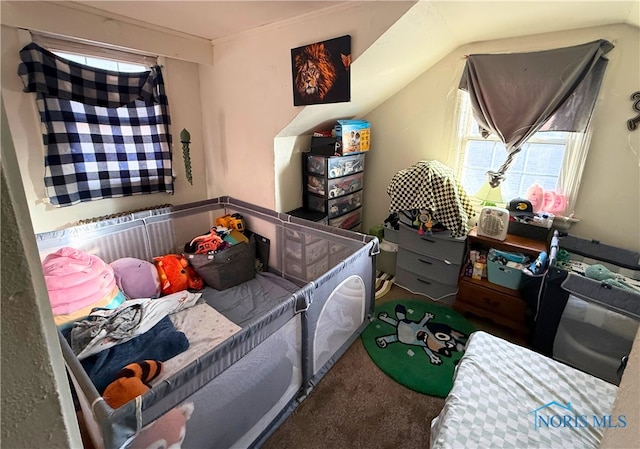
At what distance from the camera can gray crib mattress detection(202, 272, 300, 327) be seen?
2.11 meters

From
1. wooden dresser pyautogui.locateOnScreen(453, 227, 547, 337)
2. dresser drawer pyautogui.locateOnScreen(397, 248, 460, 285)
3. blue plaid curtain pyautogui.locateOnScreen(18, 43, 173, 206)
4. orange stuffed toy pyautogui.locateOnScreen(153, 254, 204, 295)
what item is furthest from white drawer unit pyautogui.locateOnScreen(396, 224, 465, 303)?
blue plaid curtain pyautogui.locateOnScreen(18, 43, 173, 206)

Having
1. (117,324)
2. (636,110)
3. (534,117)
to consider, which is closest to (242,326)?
(117,324)

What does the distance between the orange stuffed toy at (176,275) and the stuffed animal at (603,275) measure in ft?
8.68

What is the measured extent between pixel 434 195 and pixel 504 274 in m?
0.75

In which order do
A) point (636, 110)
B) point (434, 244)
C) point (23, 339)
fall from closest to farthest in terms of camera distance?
point (23, 339), point (636, 110), point (434, 244)

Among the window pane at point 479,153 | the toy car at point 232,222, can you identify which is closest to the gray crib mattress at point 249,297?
the toy car at point 232,222

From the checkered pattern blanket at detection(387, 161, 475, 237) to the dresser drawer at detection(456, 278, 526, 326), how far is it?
1.38ft

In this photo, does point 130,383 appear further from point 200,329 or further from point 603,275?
point 603,275

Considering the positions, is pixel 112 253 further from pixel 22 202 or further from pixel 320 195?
pixel 22 202

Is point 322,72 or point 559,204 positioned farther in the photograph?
point 559,204

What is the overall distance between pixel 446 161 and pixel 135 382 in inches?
105

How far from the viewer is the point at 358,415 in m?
1.58

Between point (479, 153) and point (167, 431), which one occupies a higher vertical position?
point (479, 153)

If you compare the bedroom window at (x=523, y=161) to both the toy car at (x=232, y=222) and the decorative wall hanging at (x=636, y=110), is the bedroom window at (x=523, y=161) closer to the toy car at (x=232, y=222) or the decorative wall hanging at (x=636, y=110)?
the decorative wall hanging at (x=636, y=110)
